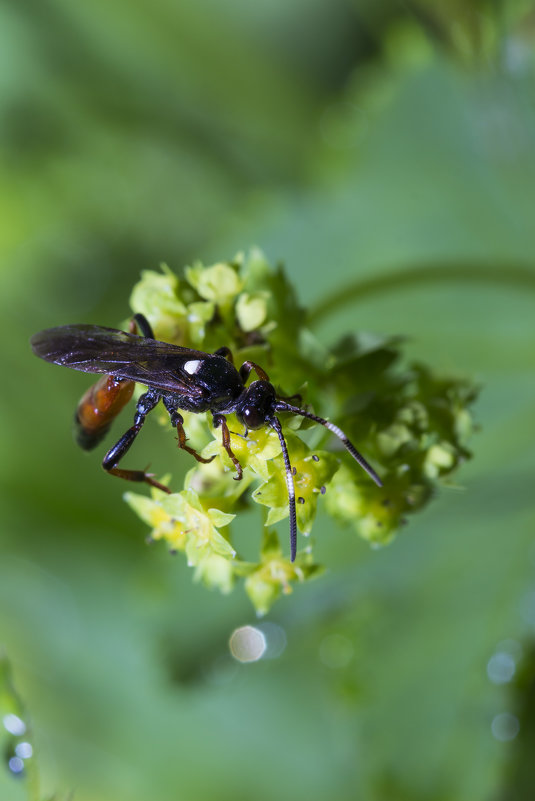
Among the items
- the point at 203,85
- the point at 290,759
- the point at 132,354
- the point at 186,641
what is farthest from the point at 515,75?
the point at 290,759

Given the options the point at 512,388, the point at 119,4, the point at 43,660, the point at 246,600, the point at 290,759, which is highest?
the point at 119,4

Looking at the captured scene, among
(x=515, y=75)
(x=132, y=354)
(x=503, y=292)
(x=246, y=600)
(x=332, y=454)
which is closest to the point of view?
(x=332, y=454)

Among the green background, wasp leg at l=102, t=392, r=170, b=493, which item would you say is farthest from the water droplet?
wasp leg at l=102, t=392, r=170, b=493

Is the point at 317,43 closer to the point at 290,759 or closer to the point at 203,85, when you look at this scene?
the point at 203,85

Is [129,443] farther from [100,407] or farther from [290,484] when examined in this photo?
[290,484]

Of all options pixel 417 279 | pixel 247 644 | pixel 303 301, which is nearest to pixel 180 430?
pixel 417 279

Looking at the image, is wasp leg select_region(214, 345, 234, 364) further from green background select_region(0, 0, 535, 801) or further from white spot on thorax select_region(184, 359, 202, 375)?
green background select_region(0, 0, 535, 801)
